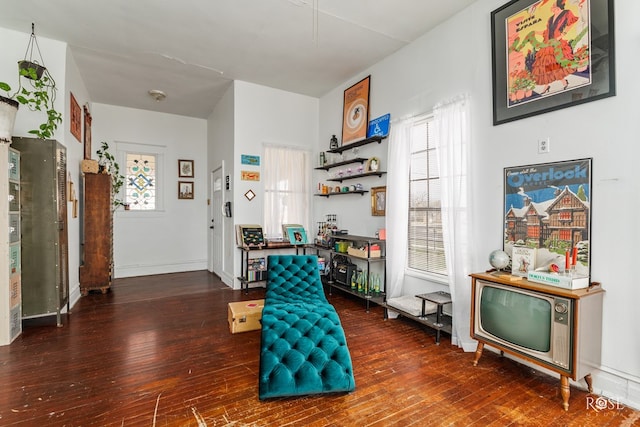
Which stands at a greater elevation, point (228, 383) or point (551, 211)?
point (551, 211)

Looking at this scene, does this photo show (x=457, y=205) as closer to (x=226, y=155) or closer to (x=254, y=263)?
(x=254, y=263)

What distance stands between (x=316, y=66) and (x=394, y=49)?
3.82 ft

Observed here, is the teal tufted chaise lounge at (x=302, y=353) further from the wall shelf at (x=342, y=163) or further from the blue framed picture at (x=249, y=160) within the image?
the blue framed picture at (x=249, y=160)

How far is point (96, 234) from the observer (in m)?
4.96

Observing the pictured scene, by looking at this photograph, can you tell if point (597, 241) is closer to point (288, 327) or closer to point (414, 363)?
point (414, 363)

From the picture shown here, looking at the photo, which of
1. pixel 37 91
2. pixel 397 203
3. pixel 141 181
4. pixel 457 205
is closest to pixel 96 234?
pixel 141 181

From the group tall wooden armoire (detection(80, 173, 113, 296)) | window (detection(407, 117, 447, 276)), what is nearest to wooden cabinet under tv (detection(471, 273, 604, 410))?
window (detection(407, 117, 447, 276))

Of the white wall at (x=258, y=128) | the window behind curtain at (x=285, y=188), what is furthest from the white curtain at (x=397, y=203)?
the white wall at (x=258, y=128)

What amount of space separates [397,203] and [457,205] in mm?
876

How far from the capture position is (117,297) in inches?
188

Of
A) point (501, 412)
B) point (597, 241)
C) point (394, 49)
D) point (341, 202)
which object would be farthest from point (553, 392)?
point (394, 49)

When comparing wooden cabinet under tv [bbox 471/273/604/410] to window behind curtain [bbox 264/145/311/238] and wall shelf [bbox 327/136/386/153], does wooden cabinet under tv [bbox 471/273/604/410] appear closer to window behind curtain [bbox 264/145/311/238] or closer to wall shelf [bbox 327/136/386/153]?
wall shelf [bbox 327/136/386/153]

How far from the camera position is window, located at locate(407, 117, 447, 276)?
3648 millimetres
